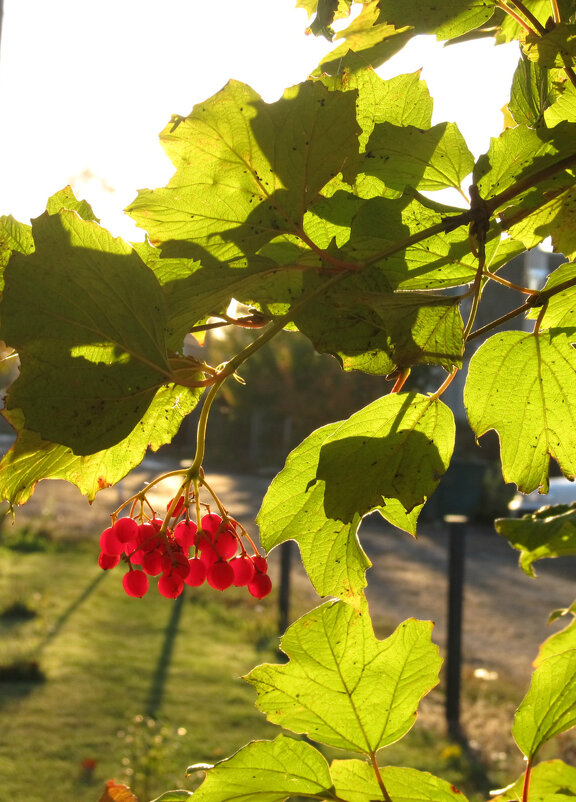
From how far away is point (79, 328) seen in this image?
1.80 ft

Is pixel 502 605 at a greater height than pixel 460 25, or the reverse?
pixel 460 25

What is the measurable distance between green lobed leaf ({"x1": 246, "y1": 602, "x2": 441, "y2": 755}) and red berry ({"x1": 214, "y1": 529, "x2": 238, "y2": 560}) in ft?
0.43

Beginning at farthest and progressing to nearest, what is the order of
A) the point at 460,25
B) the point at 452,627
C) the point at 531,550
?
1. the point at 452,627
2. the point at 531,550
3. the point at 460,25

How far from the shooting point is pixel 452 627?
5012mm

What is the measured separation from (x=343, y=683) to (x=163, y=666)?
4.71 meters

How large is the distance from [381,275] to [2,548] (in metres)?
8.17

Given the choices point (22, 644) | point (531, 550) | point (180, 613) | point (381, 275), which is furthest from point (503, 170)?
point (180, 613)

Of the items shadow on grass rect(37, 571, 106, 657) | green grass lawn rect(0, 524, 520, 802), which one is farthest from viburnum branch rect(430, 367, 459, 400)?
shadow on grass rect(37, 571, 106, 657)

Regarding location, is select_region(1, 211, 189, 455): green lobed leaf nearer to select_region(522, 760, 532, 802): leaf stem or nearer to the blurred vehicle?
select_region(522, 760, 532, 802): leaf stem

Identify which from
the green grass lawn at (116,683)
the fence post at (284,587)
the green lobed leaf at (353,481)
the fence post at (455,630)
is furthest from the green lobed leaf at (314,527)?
the fence post at (284,587)

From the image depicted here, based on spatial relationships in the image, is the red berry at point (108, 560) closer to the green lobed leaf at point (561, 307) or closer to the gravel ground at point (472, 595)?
the green lobed leaf at point (561, 307)

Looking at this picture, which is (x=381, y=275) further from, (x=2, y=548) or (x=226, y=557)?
(x=2, y=548)

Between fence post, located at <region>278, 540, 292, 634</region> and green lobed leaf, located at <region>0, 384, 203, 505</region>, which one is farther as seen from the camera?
fence post, located at <region>278, 540, 292, 634</region>

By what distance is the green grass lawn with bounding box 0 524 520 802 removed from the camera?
12.4 ft
